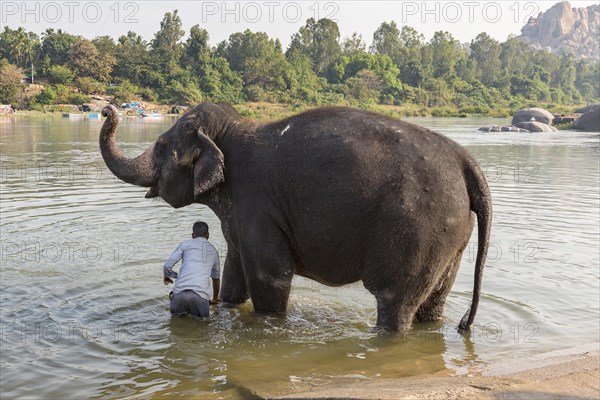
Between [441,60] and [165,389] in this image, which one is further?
[441,60]

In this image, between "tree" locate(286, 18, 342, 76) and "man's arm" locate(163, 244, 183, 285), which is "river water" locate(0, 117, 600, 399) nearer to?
"man's arm" locate(163, 244, 183, 285)

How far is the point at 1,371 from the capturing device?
19.7 feet

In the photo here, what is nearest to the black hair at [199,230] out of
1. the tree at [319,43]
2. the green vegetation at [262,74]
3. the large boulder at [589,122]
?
the large boulder at [589,122]

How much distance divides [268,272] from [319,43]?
424 feet

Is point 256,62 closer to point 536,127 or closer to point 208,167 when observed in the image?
point 536,127

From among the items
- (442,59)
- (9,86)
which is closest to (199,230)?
(9,86)

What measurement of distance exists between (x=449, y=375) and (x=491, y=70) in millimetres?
Answer: 148815

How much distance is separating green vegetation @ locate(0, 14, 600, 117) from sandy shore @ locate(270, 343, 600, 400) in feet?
234

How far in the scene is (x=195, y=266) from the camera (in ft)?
24.8

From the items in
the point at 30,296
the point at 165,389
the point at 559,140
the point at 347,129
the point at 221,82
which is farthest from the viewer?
the point at 221,82

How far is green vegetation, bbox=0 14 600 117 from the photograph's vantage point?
311 ft

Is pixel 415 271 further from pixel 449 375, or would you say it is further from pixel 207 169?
pixel 207 169

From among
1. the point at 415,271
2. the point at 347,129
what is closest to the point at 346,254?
the point at 415,271

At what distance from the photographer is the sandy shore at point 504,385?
16.3ft
